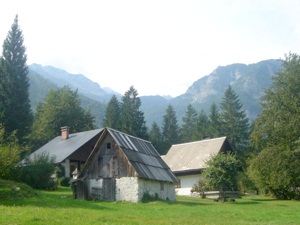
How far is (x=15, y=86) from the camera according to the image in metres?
76.0

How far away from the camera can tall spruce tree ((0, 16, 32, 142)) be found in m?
74.3

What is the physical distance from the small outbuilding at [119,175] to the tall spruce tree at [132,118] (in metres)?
44.7

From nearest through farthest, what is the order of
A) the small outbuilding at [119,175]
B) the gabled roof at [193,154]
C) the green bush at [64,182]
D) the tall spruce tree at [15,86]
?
the small outbuilding at [119,175] → the green bush at [64,182] → the gabled roof at [193,154] → the tall spruce tree at [15,86]

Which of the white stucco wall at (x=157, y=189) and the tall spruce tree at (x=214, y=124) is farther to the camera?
the tall spruce tree at (x=214, y=124)

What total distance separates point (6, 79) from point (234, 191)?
133 feet

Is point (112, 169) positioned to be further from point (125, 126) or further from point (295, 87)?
point (125, 126)

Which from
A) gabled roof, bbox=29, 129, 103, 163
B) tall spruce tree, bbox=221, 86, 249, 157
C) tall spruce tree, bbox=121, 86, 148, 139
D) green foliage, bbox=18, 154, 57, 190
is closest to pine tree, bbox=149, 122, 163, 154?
tall spruce tree, bbox=121, 86, 148, 139

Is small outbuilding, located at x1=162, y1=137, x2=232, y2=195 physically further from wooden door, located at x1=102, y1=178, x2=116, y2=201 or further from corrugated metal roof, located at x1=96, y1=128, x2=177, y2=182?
wooden door, located at x1=102, y1=178, x2=116, y2=201

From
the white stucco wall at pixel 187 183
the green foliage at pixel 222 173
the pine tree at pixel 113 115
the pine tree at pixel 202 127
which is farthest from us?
the pine tree at pixel 202 127

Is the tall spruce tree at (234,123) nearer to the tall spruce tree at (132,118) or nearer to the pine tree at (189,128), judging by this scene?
the pine tree at (189,128)

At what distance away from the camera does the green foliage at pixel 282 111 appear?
5359 cm

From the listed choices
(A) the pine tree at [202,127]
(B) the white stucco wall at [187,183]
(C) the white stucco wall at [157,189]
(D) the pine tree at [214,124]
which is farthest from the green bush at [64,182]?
(A) the pine tree at [202,127]

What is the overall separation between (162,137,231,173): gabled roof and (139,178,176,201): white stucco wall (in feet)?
43.0

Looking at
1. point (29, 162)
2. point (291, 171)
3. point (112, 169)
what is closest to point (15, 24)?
point (29, 162)
